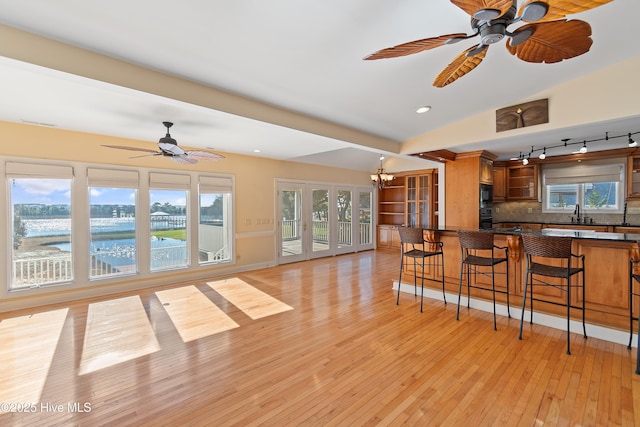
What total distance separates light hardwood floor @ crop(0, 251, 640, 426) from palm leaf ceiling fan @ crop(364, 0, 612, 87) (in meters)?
2.40

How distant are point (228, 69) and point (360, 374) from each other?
3.02m

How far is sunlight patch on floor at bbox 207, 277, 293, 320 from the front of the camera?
152 inches

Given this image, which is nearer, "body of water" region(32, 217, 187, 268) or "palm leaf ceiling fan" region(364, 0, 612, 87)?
"palm leaf ceiling fan" region(364, 0, 612, 87)

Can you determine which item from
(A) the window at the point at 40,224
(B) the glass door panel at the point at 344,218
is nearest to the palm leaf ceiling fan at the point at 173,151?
(A) the window at the point at 40,224

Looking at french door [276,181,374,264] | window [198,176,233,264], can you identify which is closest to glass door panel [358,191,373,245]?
french door [276,181,374,264]

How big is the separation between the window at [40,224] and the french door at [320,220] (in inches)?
157

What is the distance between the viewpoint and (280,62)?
261 cm

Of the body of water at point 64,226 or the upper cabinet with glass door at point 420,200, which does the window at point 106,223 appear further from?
the upper cabinet with glass door at point 420,200

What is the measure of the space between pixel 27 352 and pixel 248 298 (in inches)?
95.5

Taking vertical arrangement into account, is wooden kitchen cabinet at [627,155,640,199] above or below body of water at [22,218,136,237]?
above

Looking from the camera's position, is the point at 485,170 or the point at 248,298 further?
the point at 485,170

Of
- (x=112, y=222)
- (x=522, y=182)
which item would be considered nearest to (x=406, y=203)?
(x=522, y=182)

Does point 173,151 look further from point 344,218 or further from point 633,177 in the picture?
point 633,177

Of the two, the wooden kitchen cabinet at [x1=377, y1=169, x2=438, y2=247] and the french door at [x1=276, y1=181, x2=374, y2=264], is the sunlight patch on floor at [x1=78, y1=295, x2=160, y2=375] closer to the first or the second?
the french door at [x1=276, y1=181, x2=374, y2=264]
